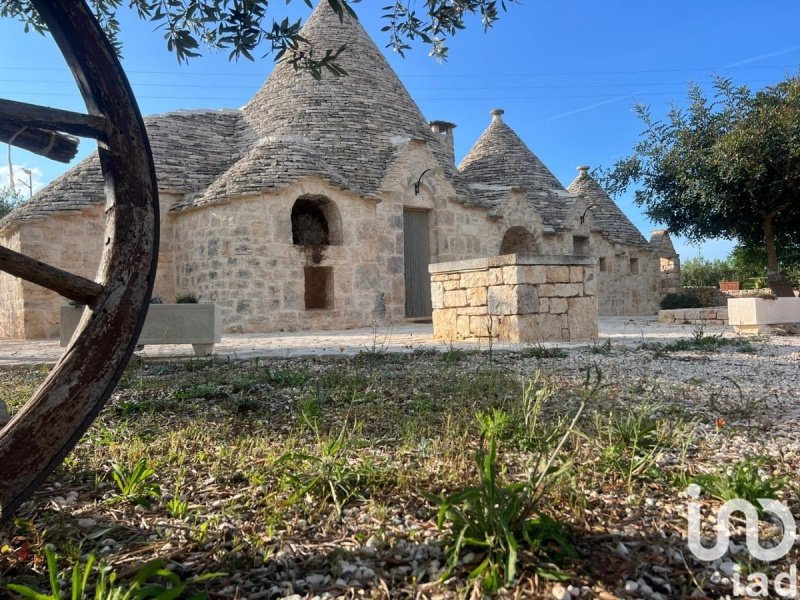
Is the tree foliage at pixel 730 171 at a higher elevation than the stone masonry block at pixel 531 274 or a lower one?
higher

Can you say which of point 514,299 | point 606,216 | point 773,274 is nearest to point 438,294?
point 514,299

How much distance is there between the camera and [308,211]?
563 inches

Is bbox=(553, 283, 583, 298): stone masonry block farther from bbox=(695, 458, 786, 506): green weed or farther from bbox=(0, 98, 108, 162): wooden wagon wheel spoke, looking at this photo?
bbox=(0, 98, 108, 162): wooden wagon wheel spoke

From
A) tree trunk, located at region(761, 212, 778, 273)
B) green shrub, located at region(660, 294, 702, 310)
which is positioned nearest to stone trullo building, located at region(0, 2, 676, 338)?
green shrub, located at region(660, 294, 702, 310)

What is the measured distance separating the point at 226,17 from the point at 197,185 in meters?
11.3

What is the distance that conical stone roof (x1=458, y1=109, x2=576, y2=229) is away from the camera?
18.9 metres

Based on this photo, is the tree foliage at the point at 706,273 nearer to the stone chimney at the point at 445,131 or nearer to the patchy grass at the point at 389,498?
A: the stone chimney at the point at 445,131

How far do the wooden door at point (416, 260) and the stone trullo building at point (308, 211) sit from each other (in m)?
0.04

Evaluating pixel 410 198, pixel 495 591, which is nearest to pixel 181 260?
pixel 410 198

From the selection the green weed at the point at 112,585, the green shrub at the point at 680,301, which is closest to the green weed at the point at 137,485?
A: the green weed at the point at 112,585

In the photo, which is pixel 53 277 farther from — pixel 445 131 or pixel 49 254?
pixel 445 131

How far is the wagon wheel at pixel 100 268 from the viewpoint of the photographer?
143 centimetres

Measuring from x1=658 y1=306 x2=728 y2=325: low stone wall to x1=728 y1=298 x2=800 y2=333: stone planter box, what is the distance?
9.09ft

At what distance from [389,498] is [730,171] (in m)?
13.0
